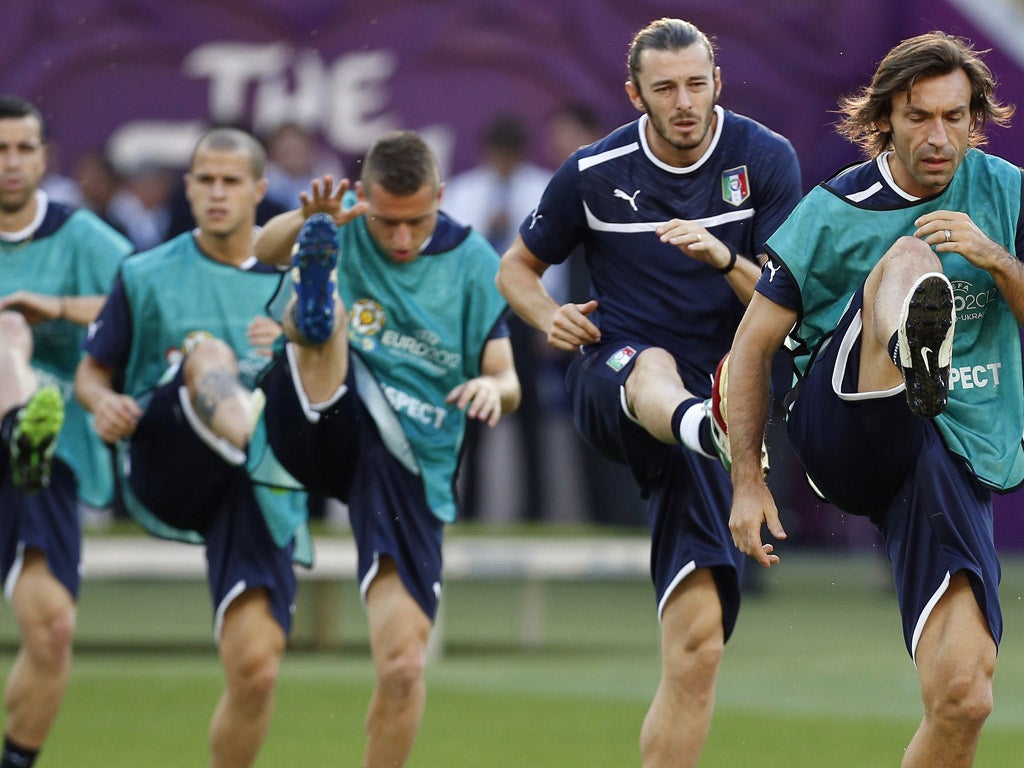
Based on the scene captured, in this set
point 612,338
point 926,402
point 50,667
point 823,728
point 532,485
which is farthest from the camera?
point 532,485

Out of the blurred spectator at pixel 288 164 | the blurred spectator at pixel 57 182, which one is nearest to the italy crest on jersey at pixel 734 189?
the blurred spectator at pixel 288 164

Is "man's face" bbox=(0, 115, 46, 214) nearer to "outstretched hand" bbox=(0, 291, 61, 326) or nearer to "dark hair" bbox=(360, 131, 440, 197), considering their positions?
"outstretched hand" bbox=(0, 291, 61, 326)

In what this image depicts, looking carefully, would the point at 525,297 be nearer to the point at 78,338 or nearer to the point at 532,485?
the point at 78,338

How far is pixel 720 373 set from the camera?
6.35m

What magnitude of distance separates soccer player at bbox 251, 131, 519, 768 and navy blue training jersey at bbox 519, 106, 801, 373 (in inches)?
30.0

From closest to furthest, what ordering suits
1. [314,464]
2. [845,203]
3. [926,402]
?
[926,402] → [845,203] → [314,464]

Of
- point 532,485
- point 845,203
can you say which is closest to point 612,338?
point 845,203

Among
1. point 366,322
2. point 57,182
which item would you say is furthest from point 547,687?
point 57,182

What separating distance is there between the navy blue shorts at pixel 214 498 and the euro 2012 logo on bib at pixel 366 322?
705 millimetres

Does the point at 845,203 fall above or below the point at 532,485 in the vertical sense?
above

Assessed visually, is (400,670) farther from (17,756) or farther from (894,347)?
(894,347)

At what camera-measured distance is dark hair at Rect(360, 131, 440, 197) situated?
7605 mm

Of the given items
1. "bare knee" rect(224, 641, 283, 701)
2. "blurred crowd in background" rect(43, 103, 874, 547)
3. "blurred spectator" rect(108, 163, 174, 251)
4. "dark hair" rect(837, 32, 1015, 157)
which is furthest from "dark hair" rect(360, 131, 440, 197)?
"blurred spectator" rect(108, 163, 174, 251)

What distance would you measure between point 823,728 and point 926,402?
5.24m
